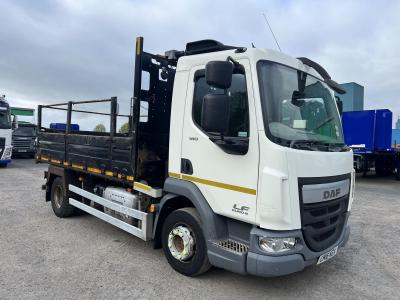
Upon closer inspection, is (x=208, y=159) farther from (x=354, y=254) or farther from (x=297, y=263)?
(x=354, y=254)

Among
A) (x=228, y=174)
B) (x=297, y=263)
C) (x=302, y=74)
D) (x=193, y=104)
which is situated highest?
(x=302, y=74)

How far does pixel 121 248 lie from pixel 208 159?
86.2 inches

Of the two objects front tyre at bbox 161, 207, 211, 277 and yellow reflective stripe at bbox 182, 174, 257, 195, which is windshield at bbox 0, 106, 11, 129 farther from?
yellow reflective stripe at bbox 182, 174, 257, 195

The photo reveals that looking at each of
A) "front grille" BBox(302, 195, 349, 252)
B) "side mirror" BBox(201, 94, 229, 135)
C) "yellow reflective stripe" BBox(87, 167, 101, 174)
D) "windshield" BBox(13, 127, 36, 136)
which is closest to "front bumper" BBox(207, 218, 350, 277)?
"front grille" BBox(302, 195, 349, 252)

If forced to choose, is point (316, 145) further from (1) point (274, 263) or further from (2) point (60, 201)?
(2) point (60, 201)

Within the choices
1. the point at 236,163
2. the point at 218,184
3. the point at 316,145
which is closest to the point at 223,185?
the point at 218,184

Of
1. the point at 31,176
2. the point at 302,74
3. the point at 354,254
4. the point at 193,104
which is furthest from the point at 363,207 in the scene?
the point at 31,176

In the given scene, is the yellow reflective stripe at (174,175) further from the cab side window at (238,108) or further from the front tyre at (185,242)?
the cab side window at (238,108)

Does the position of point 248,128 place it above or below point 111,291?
above

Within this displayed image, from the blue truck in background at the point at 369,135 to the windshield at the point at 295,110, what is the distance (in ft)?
35.1

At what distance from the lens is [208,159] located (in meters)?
3.67

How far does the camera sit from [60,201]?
6.60 m

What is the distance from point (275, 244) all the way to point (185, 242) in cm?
113

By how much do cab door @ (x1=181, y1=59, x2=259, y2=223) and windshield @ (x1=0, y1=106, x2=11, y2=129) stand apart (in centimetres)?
1420
